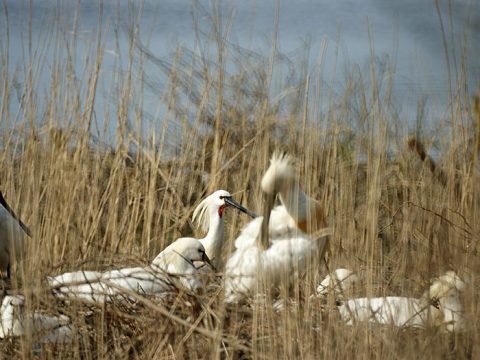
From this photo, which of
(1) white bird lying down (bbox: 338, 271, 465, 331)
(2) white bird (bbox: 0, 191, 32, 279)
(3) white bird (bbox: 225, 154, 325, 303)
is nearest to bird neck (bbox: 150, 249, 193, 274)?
(3) white bird (bbox: 225, 154, 325, 303)

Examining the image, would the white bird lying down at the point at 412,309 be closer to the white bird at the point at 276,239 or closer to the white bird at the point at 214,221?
the white bird at the point at 276,239

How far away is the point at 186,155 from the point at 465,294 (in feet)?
9.07

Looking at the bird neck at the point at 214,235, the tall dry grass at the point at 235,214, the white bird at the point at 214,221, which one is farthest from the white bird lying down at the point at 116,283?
the bird neck at the point at 214,235

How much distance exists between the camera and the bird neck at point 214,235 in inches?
184

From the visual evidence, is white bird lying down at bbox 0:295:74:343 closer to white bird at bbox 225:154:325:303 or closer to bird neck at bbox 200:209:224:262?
white bird at bbox 225:154:325:303

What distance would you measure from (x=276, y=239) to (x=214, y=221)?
1.69 metres

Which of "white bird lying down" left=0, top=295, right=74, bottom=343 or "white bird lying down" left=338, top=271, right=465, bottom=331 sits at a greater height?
"white bird lying down" left=338, top=271, right=465, bottom=331

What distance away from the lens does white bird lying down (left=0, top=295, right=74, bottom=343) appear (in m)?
2.29

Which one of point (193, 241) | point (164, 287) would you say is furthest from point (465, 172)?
point (193, 241)

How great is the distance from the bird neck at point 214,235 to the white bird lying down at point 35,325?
2.18 meters

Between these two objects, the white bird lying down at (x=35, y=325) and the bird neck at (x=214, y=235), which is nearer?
the white bird lying down at (x=35, y=325)

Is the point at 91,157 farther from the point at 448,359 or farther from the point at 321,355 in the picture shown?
the point at 448,359

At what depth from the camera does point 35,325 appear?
2.32m

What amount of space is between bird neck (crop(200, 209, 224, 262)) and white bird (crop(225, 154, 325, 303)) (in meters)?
1.19
